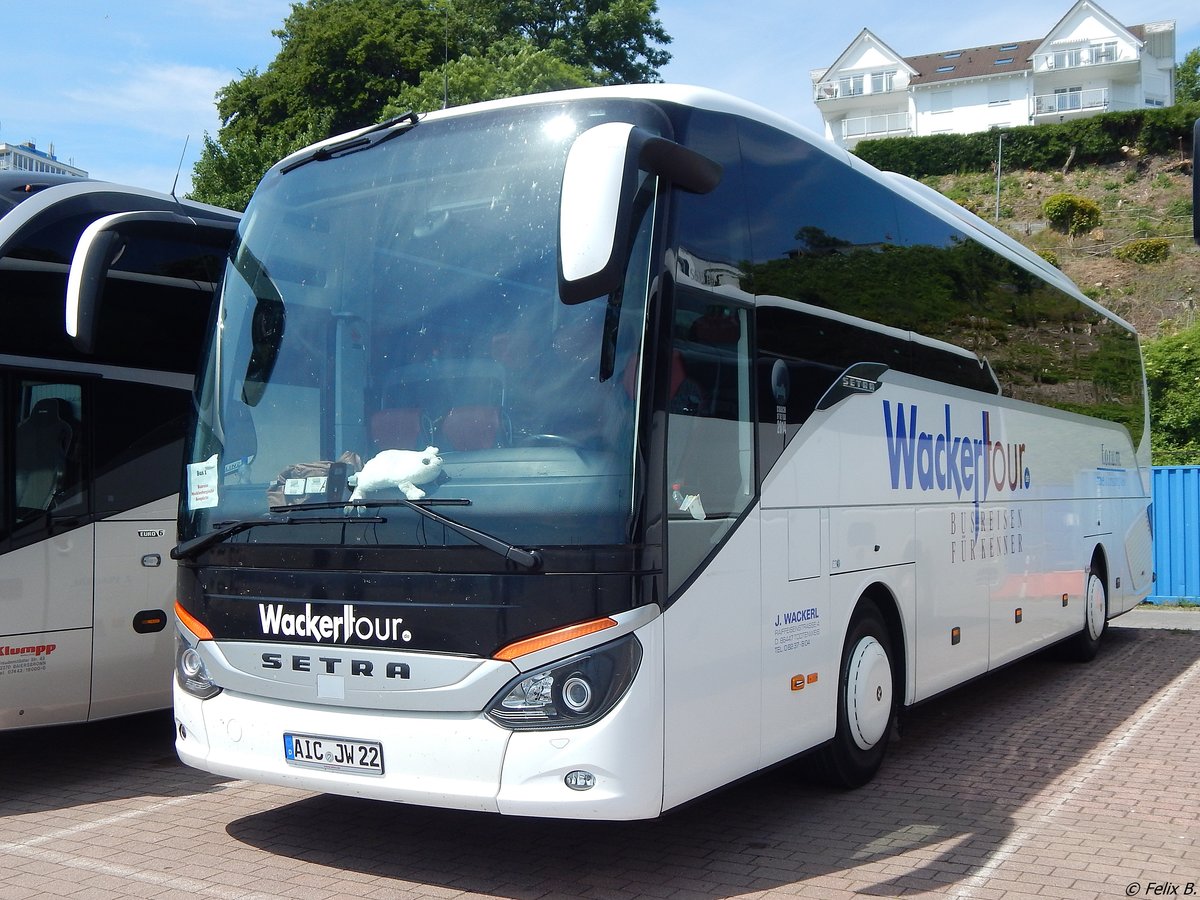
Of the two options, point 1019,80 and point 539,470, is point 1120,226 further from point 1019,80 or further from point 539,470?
point 539,470

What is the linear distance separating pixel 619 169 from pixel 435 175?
4.50ft

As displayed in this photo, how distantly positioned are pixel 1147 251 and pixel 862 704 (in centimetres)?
4580

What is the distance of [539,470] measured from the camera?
485cm

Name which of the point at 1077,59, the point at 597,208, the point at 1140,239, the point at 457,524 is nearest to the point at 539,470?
the point at 457,524

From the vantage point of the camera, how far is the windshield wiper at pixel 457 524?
4.73 metres

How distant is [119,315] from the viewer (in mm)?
7840

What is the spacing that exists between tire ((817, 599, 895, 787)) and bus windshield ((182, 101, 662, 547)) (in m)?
2.56

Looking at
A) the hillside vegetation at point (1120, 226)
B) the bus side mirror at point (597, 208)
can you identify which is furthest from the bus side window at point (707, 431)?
the hillside vegetation at point (1120, 226)

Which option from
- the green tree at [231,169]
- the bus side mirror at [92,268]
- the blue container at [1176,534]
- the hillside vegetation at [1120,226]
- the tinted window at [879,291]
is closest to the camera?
the bus side mirror at [92,268]

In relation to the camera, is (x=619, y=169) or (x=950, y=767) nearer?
(x=619, y=169)

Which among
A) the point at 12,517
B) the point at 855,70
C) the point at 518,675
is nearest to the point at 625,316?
the point at 518,675

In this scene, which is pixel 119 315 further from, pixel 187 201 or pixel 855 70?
pixel 855 70

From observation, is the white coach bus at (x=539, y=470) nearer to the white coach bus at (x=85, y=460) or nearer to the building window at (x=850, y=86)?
the white coach bus at (x=85, y=460)

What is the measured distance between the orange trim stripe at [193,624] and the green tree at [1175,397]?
23.2m
